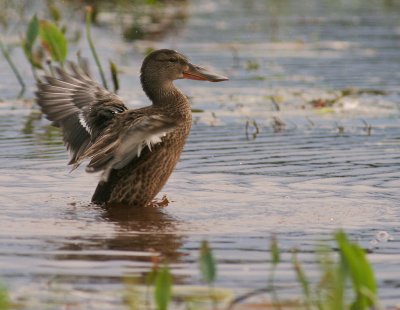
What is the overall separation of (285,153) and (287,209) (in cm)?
209

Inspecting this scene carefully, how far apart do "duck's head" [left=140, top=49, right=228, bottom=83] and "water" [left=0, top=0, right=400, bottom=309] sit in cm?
75

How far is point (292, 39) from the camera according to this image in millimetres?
17062

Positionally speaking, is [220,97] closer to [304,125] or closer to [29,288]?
[304,125]

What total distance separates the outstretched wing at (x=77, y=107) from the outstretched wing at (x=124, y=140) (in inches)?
15.6

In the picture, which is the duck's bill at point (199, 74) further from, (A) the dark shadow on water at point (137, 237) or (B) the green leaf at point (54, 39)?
(B) the green leaf at point (54, 39)

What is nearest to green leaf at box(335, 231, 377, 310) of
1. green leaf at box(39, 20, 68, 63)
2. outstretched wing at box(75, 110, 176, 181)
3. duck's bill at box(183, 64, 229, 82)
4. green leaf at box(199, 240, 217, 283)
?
green leaf at box(199, 240, 217, 283)

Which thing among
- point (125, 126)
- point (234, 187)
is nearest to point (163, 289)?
point (125, 126)

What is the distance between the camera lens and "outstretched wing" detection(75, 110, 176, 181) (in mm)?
6668

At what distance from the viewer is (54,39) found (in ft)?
36.6

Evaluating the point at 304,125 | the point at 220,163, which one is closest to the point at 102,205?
the point at 220,163

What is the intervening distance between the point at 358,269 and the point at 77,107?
14.7 feet

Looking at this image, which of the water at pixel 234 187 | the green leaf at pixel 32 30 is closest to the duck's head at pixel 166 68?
the water at pixel 234 187

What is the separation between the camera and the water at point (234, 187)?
5859 mm

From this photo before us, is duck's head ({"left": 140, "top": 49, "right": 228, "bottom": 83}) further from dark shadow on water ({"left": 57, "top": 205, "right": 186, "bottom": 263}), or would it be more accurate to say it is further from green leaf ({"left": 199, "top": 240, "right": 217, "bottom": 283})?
green leaf ({"left": 199, "top": 240, "right": 217, "bottom": 283})
